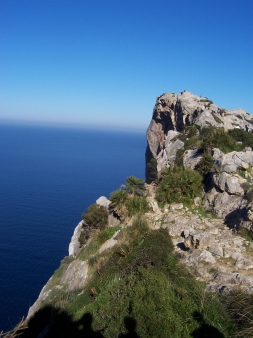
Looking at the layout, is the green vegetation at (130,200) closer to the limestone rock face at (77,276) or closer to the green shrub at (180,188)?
the green shrub at (180,188)

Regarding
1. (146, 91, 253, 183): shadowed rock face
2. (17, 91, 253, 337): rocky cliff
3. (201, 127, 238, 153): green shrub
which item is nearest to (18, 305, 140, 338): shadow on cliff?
(17, 91, 253, 337): rocky cliff

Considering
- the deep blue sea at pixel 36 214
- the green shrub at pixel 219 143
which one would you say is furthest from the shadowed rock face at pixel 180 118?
the deep blue sea at pixel 36 214

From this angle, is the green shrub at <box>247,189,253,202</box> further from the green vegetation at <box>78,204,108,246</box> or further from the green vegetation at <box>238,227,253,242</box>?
the green vegetation at <box>78,204,108,246</box>

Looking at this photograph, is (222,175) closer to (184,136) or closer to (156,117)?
(184,136)

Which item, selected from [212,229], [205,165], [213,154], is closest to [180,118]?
[213,154]

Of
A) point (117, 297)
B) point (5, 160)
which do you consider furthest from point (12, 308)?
point (5, 160)

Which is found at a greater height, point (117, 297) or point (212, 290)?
point (212, 290)
